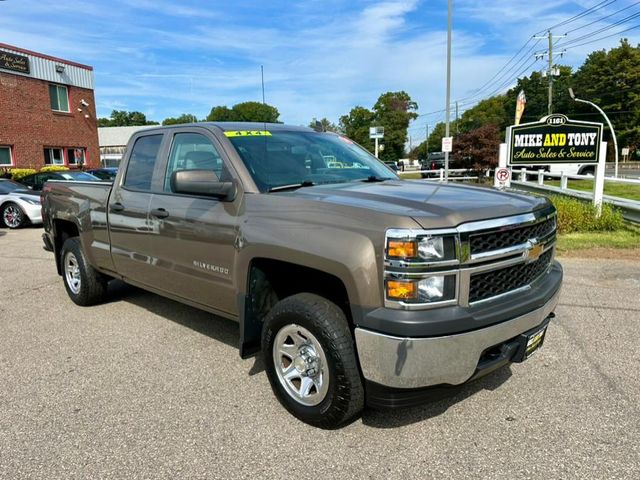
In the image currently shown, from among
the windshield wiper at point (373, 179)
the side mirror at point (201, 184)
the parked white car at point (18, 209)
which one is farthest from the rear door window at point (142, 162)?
the parked white car at point (18, 209)

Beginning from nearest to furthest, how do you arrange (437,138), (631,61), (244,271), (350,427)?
1. (350,427)
2. (244,271)
3. (631,61)
4. (437,138)

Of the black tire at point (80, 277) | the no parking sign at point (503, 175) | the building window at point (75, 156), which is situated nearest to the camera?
the black tire at point (80, 277)

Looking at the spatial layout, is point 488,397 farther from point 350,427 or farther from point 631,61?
point 631,61

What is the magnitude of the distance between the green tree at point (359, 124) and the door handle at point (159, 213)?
3080 inches

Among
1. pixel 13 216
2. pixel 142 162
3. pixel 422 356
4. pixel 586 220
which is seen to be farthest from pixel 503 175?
pixel 13 216

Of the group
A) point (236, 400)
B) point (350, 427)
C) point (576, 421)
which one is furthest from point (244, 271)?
point (576, 421)

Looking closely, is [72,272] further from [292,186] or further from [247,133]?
[292,186]

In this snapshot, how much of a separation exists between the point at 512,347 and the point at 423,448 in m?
0.77

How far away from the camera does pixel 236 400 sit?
3.43m

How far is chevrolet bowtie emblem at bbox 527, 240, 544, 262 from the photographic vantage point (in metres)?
2.95

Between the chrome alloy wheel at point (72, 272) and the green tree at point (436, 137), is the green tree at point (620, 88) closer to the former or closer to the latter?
the green tree at point (436, 137)

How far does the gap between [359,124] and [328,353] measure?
284 feet

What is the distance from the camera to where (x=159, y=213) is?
13.3ft

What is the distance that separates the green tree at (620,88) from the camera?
6475cm
